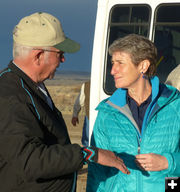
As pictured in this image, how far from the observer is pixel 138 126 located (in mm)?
2904

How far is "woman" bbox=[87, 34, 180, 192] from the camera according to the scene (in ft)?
9.24

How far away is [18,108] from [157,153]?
3.50ft

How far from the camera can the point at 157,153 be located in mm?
2818

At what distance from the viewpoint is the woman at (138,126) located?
2816 millimetres

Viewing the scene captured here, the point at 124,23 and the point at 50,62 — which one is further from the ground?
the point at 50,62

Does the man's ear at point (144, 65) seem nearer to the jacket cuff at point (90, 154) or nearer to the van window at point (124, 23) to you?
the jacket cuff at point (90, 154)

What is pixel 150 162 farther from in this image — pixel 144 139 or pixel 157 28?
pixel 157 28

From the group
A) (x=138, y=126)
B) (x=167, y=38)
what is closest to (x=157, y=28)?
(x=167, y=38)

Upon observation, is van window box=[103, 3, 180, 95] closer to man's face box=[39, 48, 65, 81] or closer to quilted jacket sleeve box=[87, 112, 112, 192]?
quilted jacket sleeve box=[87, 112, 112, 192]

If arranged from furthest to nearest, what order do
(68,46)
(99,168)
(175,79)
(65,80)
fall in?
1. (65,80)
2. (175,79)
3. (99,168)
4. (68,46)

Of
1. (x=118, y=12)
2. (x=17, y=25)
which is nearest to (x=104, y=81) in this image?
(x=118, y=12)

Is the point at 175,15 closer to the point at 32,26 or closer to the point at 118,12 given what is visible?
the point at 118,12

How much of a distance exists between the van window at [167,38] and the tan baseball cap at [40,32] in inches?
182

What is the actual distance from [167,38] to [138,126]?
171 inches
